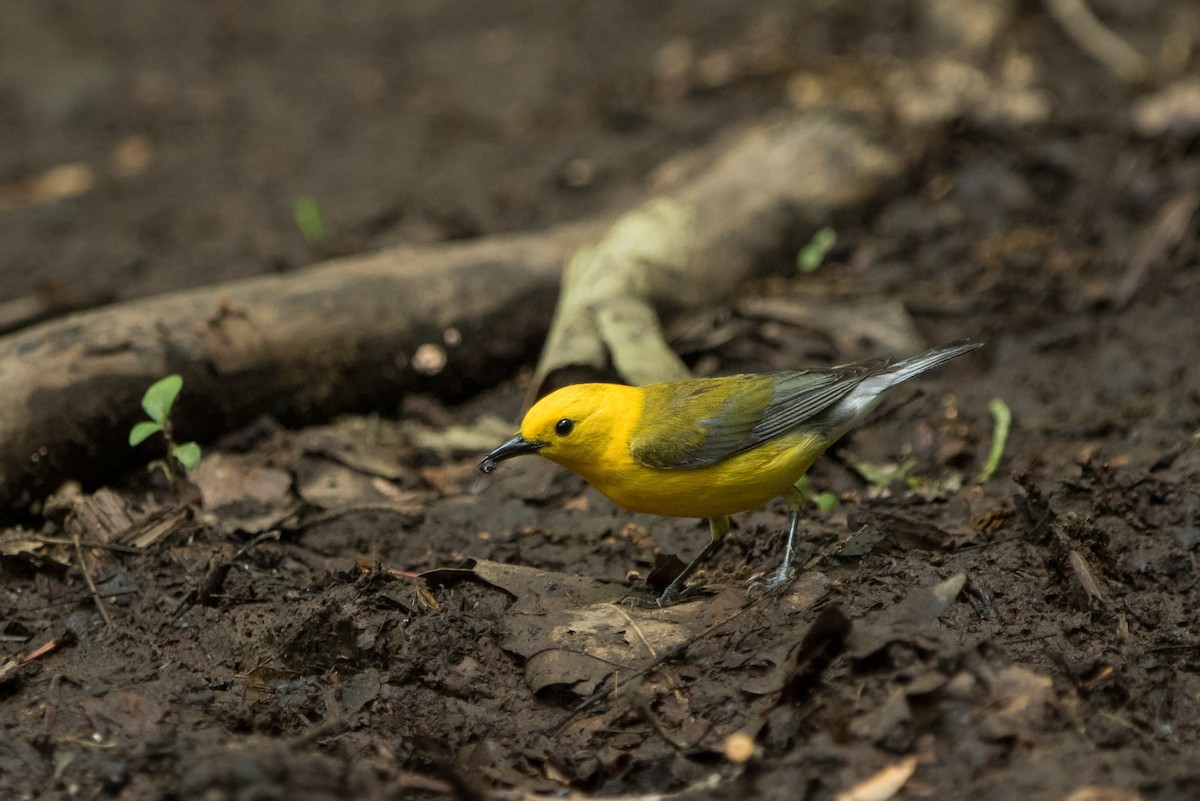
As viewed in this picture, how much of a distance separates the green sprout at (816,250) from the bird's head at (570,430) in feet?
11.4

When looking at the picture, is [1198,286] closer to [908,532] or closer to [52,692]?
[908,532]

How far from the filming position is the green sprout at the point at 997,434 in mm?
6023

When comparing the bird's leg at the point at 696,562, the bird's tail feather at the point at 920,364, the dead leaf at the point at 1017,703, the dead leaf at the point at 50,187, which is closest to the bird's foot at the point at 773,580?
the bird's leg at the point at 696,562

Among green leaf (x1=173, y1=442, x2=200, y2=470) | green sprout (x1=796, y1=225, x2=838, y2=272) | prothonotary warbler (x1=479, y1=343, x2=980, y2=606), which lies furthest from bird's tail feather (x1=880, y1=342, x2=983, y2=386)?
green leaf (x1=173, y1=442, x2=200, y2=470)

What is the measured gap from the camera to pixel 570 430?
5223 mm

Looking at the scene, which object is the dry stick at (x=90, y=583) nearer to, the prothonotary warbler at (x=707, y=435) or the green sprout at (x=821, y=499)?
the prothonotary warbler at (x=707, y=435)

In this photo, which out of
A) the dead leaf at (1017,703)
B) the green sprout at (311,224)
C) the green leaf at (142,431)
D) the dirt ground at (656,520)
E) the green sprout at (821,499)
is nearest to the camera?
the dead leaf at (1017,703)

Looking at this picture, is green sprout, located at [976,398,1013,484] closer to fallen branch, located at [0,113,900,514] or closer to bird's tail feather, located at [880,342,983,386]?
bird's tail feather, located at [880,342,983,386]

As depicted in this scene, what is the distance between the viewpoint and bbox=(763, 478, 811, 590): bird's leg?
4.84 meters

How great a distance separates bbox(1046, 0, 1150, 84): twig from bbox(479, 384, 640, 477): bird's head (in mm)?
6483

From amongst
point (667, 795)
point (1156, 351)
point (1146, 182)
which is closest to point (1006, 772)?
point (667, 795)

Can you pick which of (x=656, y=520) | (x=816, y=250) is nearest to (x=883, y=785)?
(x=656, y=520)

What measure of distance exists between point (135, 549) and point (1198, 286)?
614 centimetres

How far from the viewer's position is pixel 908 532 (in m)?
4.92
